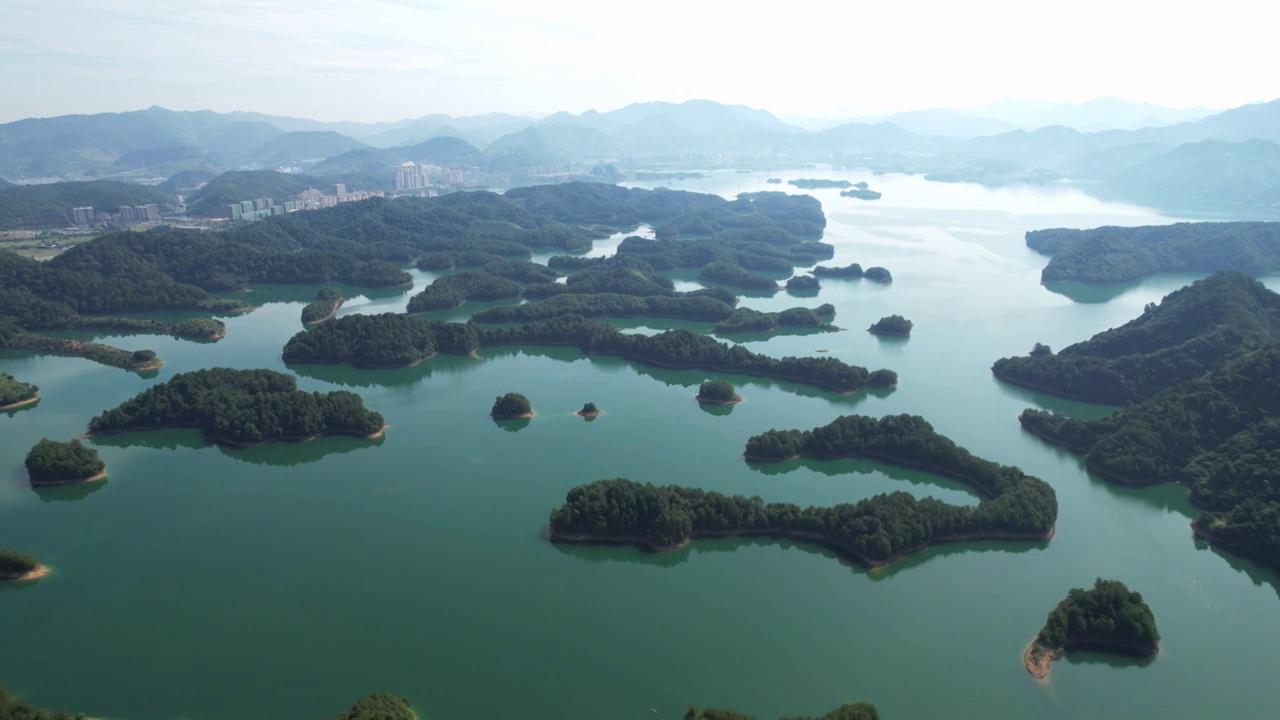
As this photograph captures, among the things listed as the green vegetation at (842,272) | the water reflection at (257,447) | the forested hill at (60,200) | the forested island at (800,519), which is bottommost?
the green vegetation at (842,272)

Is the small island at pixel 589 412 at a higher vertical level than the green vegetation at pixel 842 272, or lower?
higher

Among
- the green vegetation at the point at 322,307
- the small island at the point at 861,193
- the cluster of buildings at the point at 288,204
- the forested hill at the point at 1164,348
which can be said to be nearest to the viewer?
the forested hill at the point at 1164,348

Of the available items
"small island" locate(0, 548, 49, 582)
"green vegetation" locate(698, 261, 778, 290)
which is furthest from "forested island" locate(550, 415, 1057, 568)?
"green vegetation" locate(698, 261, 778, 290)

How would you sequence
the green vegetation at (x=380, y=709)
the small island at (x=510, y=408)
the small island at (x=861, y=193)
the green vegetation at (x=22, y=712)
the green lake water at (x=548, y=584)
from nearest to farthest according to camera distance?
the green vegetation at (x=22, y=712)
the green vegetation at (x=380, y=709)
the green lake water at (x=548, y=584)
the small island at (x=510, y=408)
the small island at (x=861, y=193)

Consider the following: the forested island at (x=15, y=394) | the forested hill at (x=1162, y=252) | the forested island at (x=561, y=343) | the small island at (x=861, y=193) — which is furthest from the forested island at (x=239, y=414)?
the small island at (x=861, y=193)

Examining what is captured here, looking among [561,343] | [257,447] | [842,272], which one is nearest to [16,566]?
[257,447]

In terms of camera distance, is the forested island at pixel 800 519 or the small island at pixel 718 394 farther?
the small island at pixel 718 394

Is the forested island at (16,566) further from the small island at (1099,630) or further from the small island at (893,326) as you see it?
the small island at (893,326)
